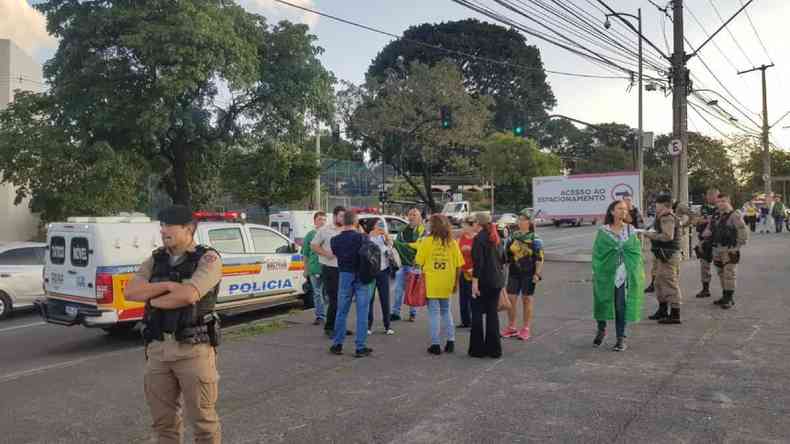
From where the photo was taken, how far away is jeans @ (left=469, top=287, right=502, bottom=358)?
22.1 feet

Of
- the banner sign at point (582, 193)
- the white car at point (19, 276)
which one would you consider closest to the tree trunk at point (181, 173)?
the white car at point (19, 276)

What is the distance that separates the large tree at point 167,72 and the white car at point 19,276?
643 cm

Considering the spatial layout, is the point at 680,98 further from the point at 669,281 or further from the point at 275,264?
the point at 275,264

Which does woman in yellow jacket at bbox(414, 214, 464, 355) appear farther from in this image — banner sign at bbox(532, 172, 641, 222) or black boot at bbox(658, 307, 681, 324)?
banner sign at bbox(532, 172, 641, 222)

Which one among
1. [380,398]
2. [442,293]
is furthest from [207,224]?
[380,398]

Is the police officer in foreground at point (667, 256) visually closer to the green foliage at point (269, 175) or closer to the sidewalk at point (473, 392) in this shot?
the sidewalk at point (473, 392)

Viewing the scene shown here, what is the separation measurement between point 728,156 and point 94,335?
55.9 m

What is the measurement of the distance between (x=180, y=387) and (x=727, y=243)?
8.39 metres

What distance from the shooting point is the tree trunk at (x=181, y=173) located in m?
21.0

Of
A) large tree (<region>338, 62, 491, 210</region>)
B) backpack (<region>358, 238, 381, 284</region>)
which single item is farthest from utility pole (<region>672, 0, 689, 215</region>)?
large tree (<region>338, 62, 491, 210</region>)

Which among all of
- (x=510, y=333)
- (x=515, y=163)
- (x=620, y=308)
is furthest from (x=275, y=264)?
(x=515, y=163)

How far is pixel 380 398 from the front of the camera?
5.48 meters

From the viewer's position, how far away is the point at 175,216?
11.6 feet

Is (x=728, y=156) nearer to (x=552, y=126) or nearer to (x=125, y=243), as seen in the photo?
(x=552, y=126)
